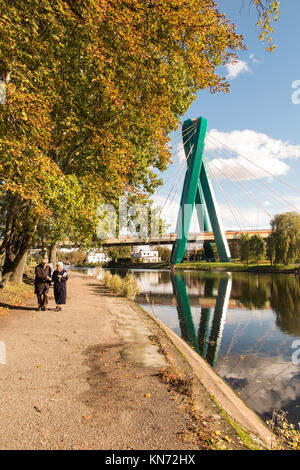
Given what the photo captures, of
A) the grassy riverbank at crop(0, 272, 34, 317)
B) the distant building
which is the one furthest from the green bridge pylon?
the distant building

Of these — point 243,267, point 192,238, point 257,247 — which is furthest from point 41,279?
point 192,238

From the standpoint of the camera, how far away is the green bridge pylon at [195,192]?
3431cm

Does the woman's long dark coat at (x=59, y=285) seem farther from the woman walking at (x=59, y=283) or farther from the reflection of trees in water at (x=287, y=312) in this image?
the reflection of trees in water at (x=287, y=312)

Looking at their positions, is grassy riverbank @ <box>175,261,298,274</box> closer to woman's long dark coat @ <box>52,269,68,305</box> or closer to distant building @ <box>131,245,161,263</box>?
woman's long dark coat @ <box>52,269,68,305</box>

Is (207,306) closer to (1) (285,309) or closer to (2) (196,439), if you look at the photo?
(1) (285,309)

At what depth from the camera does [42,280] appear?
26.2 ft

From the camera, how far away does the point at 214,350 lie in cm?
691

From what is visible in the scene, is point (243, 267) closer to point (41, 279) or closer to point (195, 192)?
point (195, 192)

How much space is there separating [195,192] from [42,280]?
2921cm

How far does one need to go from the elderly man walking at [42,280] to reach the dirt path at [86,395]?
1992 mm

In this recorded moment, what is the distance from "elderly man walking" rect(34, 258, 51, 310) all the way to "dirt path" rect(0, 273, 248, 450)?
1.99m

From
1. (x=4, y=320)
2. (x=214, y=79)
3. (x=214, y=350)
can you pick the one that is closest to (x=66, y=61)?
(x=214, y=79)

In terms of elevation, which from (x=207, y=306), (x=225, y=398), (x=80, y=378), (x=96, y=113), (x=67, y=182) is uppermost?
(x=96, y=113)
